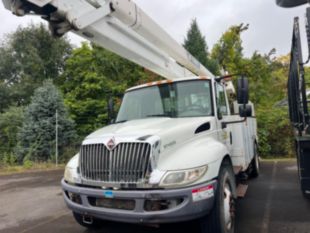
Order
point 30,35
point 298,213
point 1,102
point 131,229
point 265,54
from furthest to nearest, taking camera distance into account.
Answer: point 30,35 < point 1,102 < point 265,54 < point 298,213 < point 131,229

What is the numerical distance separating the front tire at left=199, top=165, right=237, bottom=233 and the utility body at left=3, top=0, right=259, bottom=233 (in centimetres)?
1

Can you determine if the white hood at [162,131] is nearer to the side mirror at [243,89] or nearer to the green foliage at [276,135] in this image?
the side mirror at [243,89]

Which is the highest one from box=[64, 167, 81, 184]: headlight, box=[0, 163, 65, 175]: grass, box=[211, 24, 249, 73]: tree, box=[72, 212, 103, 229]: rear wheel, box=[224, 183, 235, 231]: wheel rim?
box=[211, 24, 249, 73]: tree

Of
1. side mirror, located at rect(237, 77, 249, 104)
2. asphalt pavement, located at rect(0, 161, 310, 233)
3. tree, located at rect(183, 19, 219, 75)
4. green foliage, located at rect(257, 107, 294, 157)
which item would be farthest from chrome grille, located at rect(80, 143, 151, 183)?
tree, located at rect(183, 19, 219, 75)

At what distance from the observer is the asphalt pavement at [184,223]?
3.81 metres

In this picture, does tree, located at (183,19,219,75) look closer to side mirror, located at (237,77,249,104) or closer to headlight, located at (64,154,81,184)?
side mirror, located at (237,77,249,104)

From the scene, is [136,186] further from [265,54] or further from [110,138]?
[265,54]

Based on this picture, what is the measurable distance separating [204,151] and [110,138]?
1029mm

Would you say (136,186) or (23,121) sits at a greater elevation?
(23,121)

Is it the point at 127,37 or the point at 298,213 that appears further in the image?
the point at 298,213

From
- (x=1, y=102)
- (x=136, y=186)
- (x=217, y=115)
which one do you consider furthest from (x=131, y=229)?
(x=1, y=102)

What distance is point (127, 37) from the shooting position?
394cm

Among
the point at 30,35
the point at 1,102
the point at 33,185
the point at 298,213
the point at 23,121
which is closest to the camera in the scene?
the point at 298,213

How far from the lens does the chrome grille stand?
2852 mm
